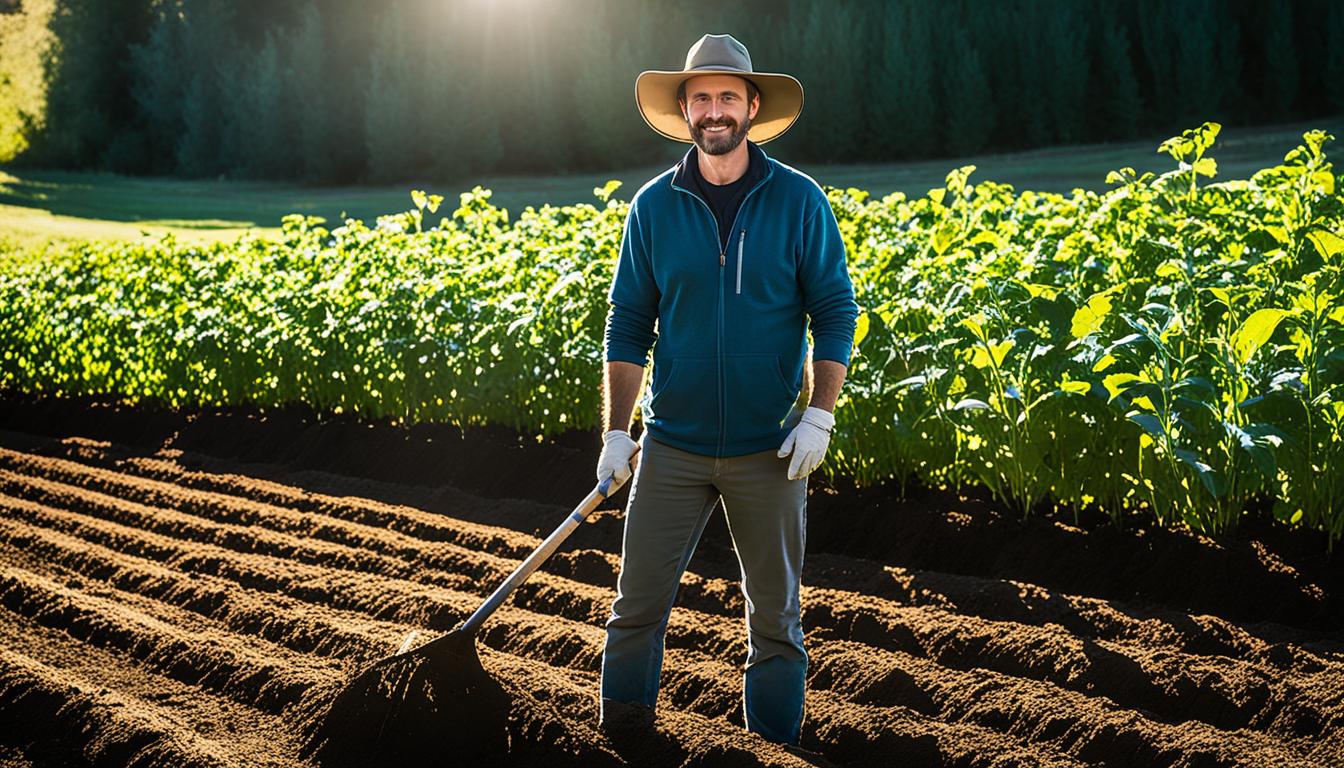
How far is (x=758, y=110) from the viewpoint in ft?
13.9

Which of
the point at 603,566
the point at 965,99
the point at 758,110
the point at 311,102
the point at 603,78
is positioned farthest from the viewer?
the point at 311,102

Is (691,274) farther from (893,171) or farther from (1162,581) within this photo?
(893,171)

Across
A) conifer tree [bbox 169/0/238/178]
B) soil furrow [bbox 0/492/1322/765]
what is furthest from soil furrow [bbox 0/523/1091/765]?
conifer tree [bbox 169/0/238/178]

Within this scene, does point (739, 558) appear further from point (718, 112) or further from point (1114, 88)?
point (1114, 88)

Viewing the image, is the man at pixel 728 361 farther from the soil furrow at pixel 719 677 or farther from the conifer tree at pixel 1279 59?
the conifer tree at pixel 1279 59

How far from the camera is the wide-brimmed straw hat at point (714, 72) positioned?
12.7 feet

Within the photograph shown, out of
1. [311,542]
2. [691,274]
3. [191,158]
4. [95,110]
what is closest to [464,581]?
[311,542]

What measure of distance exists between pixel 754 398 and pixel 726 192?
0.60 meters

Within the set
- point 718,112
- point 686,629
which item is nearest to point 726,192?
point 718,112

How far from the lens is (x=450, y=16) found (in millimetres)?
43594

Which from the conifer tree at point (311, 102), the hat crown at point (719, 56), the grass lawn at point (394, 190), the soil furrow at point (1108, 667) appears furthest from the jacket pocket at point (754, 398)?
the conifer tree at point (311, 102)

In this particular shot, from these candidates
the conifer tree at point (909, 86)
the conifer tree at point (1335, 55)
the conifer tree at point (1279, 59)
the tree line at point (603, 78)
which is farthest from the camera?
the conifer tree at point (909, 86)

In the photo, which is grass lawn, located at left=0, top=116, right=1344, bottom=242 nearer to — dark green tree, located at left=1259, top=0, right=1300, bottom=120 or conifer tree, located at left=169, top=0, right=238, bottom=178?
dark green tree, located at left=1259, top=0, right=1300, bottom=120

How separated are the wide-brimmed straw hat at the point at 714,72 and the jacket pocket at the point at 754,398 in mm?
649
